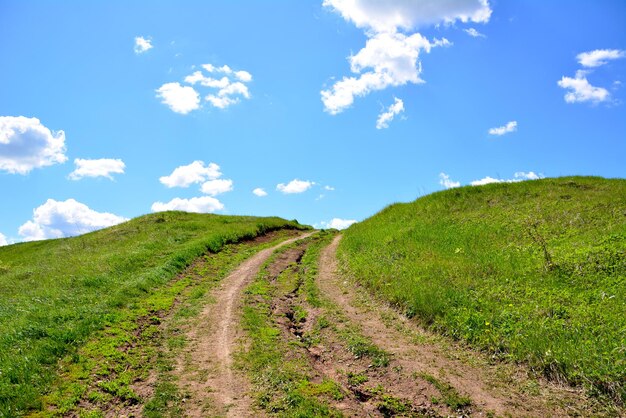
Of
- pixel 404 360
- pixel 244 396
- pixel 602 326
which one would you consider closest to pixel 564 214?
pixel 602 326

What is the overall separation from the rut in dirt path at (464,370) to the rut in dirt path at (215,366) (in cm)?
389

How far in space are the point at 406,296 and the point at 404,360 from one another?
4.09 m

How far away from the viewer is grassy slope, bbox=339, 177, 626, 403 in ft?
31.1

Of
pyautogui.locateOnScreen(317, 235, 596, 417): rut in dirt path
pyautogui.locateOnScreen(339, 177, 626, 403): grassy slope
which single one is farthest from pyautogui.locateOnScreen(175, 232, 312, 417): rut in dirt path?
pyautogui.locateOnScreen(339, 177, 626, 403): grassy slope

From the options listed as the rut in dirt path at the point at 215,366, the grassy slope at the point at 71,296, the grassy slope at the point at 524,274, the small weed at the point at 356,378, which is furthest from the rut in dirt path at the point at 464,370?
the grassy slope at the point at 71,296

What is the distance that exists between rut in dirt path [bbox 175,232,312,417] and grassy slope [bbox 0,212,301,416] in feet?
9.72

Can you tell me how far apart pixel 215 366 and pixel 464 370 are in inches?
241

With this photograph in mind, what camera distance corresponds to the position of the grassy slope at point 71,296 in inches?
374

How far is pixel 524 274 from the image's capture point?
14.4 metres

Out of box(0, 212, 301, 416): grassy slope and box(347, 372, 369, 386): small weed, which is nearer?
box(347, 372, 369, 386): small weed

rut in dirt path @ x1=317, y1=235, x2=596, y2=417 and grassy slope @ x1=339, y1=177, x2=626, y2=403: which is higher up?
grassy slope @ x1=339, y1=177, x2=626, y2=403


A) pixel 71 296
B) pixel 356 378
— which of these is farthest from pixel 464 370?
pixel 71 296

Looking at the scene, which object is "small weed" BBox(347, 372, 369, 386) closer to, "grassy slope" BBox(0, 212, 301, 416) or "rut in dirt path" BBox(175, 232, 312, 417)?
"rut in dirt path" BBox(175, 232, 312, 417)

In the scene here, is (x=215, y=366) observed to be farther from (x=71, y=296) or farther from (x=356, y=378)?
(x=71, y=296)
